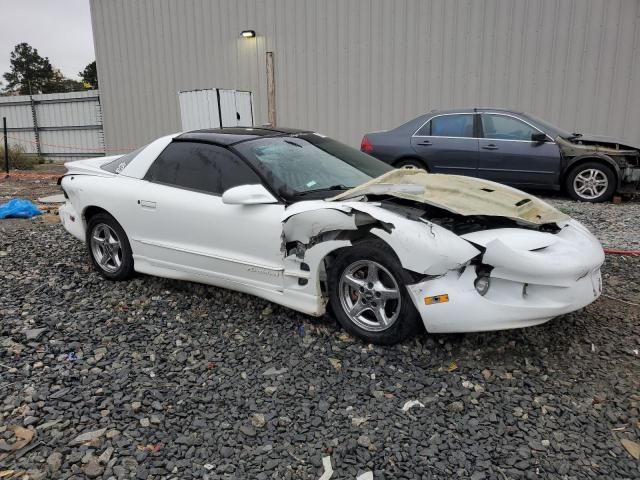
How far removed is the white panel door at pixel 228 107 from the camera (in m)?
10.6

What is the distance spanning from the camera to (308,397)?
278 centimetres

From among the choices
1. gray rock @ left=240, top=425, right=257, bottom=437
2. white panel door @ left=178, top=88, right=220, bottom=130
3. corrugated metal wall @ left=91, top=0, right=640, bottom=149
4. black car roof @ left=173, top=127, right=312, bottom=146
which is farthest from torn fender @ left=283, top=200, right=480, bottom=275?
corrugated metal wall @ left=91, top=0, right=640, bottom=149

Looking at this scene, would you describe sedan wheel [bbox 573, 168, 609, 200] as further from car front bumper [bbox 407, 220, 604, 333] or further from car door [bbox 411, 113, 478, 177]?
car front bumper [bbox 407, 220, 604, 333]

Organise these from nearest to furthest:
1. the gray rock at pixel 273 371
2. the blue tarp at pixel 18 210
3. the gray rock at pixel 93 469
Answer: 1. the gray rock at pixel 93 469
2. the gray rock at pixel 273 371
3. the blue tarp at pixel 18 210

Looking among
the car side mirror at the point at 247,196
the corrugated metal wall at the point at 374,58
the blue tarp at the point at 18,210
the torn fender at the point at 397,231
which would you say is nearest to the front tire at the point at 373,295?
the torn fender at the point at 397,231

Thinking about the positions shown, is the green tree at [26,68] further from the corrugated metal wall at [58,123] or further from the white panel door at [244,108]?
the white panel door at [244,108]

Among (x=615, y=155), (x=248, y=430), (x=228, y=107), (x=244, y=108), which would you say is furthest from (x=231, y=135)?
(x=244, y=108)

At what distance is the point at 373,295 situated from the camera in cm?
315

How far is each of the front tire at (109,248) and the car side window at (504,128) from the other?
6049 mm

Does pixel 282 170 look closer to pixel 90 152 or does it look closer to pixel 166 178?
pixel 166 178

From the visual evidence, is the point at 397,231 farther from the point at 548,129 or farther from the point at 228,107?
the point at 228,107

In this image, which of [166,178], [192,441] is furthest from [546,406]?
[166,178]

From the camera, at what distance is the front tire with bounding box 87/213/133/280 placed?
4.43 metres

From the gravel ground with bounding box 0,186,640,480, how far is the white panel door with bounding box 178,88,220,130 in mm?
7164
